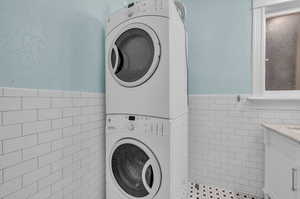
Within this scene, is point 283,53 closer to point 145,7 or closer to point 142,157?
point 145,7

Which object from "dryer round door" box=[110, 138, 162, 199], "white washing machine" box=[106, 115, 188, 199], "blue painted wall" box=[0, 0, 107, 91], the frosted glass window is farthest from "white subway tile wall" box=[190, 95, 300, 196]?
"blue painted wall" box=[0, 0, 107, 91]

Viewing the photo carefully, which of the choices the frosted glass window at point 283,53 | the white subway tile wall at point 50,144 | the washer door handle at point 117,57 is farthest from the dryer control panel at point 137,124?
the frosted glass window at point 283,53

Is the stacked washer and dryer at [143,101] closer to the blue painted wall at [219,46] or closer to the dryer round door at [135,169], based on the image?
the dryer round door at [135,169]

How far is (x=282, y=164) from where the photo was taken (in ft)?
3.84

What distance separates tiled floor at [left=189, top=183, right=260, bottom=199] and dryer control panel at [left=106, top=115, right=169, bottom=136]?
3.57 feet

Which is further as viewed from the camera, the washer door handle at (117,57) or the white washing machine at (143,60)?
the washer door handle at (117,57)

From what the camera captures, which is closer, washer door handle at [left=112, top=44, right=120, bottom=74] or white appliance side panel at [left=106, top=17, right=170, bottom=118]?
white appliance side panel at [left=106, top=17, right=170, bottom=118]

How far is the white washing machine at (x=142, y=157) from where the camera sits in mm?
1004

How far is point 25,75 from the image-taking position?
2.46 feet

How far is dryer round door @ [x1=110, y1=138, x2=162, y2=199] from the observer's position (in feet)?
3.44

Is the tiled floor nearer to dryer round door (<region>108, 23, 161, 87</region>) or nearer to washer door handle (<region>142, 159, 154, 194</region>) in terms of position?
washer door handle (<region>142, 159, 154, 194</region>)

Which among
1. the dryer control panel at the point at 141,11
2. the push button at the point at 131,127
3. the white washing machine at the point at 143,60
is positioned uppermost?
the dryer control panel at the point at 141,11

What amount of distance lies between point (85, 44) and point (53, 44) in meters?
0.26

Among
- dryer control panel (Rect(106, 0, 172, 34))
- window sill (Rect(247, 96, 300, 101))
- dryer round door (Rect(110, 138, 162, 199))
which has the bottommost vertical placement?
dryer round door (Rect(110, 138, 162, 199))
